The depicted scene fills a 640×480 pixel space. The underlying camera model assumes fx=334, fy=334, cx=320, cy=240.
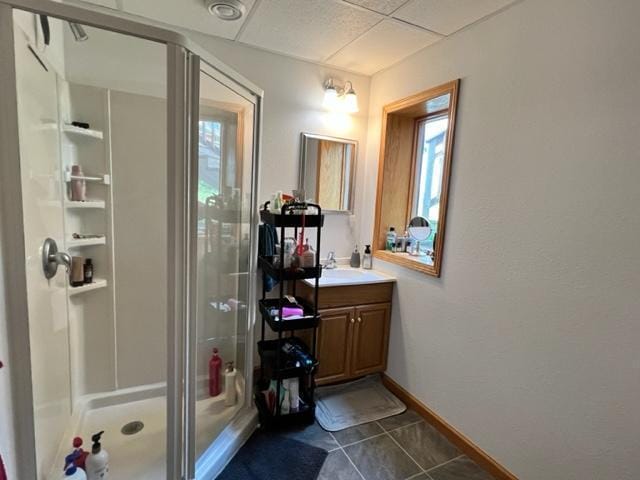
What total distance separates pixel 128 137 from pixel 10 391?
1.44m

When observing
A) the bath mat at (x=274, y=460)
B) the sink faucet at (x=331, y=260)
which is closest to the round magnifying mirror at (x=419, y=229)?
the sink faucet at (x=331, y=260)

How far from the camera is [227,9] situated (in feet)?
6.05

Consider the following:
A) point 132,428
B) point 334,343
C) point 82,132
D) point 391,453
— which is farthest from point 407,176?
point 132,428

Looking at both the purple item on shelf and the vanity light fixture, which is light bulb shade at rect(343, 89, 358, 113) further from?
the purple item on shelf

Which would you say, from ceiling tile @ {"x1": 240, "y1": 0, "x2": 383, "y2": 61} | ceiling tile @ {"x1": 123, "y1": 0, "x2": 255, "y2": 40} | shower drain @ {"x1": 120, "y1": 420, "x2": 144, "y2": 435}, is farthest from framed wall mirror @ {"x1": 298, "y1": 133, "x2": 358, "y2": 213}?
shower drain @ {"x1": 120, "y1": 420, "x2": 144, "y2": 435}

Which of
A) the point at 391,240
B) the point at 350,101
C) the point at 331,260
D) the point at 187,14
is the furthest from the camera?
the point at 331,260

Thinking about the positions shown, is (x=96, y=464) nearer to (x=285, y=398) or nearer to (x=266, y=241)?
(x=285, y=398)

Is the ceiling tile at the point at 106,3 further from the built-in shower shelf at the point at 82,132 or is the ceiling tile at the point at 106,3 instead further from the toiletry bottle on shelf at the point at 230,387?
the toiletry bottle on shelf at the point at 230,387

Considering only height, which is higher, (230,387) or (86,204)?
(86,204)

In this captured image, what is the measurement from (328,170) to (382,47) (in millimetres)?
930

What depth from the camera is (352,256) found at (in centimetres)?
282

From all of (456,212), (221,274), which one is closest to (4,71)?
(221,274)

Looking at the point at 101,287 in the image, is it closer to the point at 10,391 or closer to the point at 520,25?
the point at 10,391

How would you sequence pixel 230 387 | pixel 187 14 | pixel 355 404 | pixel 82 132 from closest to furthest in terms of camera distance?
1. pixel 82 132
2. pixel 187 14
3. pixel 230 387
4. pixel 355 404
